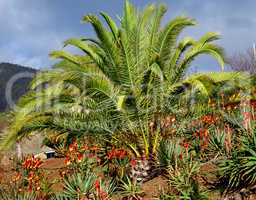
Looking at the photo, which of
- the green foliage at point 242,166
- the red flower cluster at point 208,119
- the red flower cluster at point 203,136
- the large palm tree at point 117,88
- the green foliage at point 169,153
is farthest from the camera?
the red flower cluster at point 208,119

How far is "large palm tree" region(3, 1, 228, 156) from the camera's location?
11.9 meters

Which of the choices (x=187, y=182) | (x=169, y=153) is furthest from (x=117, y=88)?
(x=187, y=182)

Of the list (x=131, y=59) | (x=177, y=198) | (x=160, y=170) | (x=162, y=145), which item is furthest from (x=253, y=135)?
(x=131, y=59)

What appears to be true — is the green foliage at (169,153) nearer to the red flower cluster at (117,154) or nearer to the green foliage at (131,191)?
the green foliage at (131,191)

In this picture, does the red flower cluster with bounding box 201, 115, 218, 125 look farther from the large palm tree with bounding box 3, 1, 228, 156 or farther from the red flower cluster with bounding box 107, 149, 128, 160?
the red flower cluster with bounding box 107, 149, 128, 160

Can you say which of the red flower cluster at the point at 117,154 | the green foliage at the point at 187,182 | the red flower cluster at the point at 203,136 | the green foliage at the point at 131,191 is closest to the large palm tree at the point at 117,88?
the red flower cluster at the point at 117,154

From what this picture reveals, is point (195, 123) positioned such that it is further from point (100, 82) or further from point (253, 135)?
point (253, 135)

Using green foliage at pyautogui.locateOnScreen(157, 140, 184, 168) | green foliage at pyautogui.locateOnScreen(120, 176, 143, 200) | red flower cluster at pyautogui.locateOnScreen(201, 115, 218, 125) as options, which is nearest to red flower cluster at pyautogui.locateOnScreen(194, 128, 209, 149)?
green foliage at pyautogui.locateOnScreen(157, 140, 184, 168)

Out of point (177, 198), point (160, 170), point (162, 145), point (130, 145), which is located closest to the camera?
point (177, 198)

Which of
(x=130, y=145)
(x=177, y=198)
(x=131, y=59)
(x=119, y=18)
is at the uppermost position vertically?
(x=119, y=18)

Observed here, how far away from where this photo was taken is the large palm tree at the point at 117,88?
11.9 meters

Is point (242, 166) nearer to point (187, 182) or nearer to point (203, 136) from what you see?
point (187, 182)

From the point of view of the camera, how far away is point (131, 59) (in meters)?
12.0

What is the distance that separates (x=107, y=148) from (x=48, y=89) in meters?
2.38
